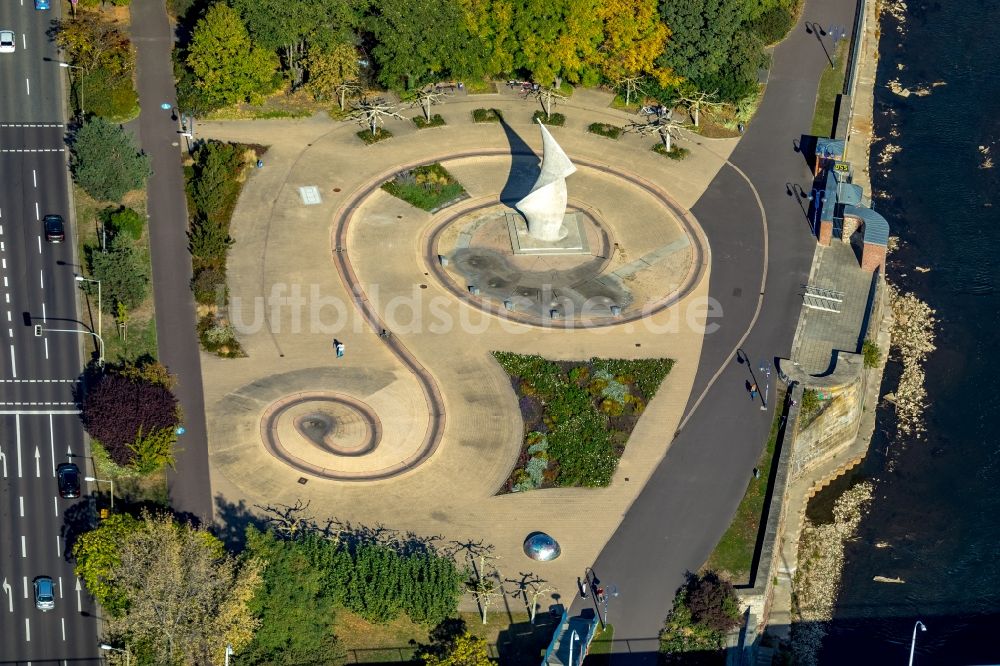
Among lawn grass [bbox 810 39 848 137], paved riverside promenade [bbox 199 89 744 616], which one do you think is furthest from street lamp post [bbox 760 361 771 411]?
lawn grass [bbox 810 39 848 137]

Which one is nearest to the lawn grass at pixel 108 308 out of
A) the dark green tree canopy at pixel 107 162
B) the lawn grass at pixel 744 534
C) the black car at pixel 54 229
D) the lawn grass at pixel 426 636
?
the dark green tree canopy at pixel 107 162

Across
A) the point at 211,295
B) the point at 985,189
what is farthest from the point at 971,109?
the point at 211,295

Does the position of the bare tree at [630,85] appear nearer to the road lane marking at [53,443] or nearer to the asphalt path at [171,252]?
the asphalt path at [171,252]

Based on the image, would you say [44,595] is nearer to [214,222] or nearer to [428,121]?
[214,222]

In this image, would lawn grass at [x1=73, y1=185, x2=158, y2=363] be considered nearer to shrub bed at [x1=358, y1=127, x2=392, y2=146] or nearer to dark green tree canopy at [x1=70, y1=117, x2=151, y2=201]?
dark green tree canopy at [x1=70, y1=117, x2=151, y2=201]

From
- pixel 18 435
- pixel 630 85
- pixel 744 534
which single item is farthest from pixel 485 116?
pixel 18 435
